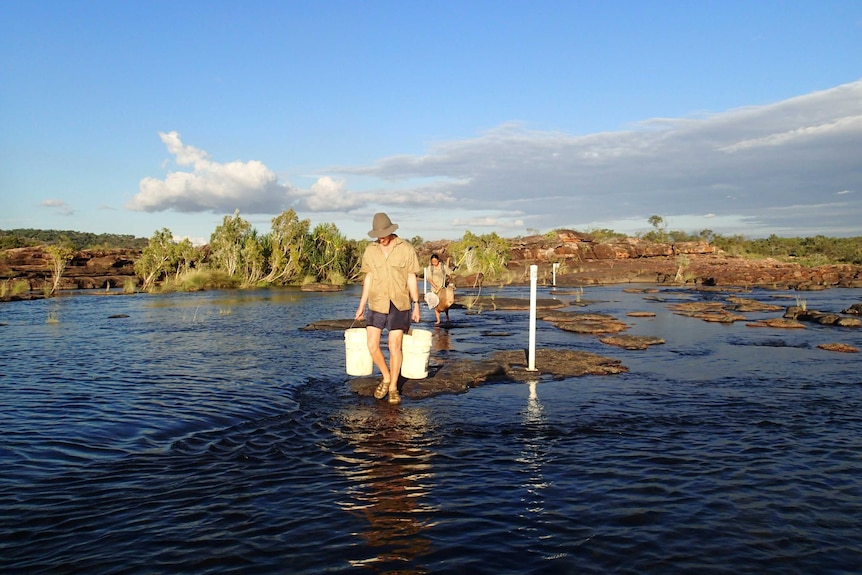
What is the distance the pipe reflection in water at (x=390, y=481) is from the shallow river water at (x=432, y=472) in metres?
0.02

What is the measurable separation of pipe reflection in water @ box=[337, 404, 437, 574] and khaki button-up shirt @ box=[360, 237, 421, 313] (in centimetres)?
138

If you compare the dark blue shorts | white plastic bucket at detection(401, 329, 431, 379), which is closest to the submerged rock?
white plastic bucket at detection(401, 329, 431, 379)

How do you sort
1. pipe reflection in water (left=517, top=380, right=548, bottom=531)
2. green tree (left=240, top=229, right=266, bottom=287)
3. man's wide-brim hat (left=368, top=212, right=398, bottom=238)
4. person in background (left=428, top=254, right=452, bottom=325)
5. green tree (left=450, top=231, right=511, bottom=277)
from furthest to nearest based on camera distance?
green tree (left=450, top=231, right=511, bottom=277)
green tree (left=240, top=229, right=266, bottom=287)
person in background (left=428, top=254, right=452, bottom=325)
man's wide-brim hat (left=368, top=212, right=398, bottom=238)
pipe reflection in water (left=517, top=380, right=548, bottom=531)

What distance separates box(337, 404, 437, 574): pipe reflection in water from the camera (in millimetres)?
4098

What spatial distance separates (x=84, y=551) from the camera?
4078 millimetres

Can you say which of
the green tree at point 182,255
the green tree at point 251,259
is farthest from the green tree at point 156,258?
the green tree at point 251,259

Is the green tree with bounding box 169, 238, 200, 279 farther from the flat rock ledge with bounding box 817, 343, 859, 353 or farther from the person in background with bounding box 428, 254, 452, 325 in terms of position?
the flat rock ledge with bounding box 817, 343, 859, 353

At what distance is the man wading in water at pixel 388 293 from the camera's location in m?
8.25

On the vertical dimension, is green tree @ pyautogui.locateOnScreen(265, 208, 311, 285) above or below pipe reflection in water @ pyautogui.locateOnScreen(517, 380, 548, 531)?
above

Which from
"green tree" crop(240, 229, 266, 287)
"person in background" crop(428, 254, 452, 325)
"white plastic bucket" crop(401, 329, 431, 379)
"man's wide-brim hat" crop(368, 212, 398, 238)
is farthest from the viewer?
"green tree" crop(240, 229, 266, 287)

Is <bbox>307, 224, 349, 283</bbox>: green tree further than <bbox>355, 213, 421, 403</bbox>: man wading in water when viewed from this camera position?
Yes

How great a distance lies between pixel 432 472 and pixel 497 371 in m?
4.78

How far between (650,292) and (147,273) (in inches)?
1287

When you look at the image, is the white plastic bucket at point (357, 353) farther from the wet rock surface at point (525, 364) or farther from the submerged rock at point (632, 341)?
the submerged rock at point (632, 341)
